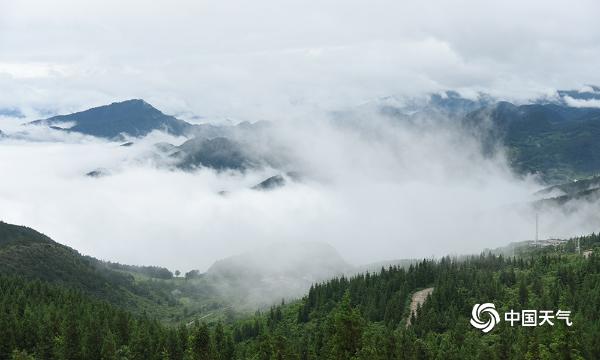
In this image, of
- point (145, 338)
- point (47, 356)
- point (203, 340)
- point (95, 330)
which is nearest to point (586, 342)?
point (203, 340)

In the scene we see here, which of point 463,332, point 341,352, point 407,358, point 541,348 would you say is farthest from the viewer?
point 463,332

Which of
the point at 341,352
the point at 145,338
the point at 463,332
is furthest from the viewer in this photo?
the point at 463,332

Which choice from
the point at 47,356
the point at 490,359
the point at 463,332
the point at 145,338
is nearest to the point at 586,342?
the point at 490,359

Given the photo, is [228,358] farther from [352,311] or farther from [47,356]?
[352,311]

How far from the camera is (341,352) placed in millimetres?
109875

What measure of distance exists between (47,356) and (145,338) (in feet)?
74.7

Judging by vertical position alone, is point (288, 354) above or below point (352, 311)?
below

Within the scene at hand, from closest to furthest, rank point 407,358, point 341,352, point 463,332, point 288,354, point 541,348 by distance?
point 341,352 → point 288,354 → point 541,348 → point 407,358 → point 463,332

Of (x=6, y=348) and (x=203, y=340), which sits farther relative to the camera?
(x=6, y=348)

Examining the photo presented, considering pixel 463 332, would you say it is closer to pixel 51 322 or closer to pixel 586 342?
pixel 586 342

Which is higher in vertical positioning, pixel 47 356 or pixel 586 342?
pixel 586 342

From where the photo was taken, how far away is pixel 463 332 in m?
197

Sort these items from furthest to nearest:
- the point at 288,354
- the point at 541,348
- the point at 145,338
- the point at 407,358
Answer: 1. the point at 145,338
2. the point at 407,358
3. the point at 541,348
4. the point at 288,354

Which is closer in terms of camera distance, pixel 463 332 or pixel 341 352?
pixel 341 352
